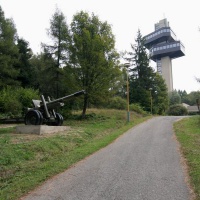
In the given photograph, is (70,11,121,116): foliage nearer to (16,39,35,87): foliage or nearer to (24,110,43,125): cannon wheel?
(24,110,43,125): cannon wheel

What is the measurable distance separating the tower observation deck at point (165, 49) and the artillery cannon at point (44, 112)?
81.4m

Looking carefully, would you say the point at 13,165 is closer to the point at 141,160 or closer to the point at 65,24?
the point at 141,160

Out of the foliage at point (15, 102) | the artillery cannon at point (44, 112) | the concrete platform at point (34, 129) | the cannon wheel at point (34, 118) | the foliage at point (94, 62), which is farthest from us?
the foliage at point (94, 62)

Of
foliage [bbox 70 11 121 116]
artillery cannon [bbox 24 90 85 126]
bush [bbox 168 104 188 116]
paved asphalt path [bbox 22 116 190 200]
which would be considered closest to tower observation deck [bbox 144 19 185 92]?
bush [bbox 168 104 188 116]

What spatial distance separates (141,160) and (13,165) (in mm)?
4176

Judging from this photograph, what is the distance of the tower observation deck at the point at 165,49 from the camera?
94.2 metres

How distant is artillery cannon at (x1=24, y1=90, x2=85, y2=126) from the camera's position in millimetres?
14539

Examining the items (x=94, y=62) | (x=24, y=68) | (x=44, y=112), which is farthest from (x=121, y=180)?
(x=24, y=68)

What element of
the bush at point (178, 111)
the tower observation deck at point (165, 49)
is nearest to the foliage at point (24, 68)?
the bush at point (178, 111)

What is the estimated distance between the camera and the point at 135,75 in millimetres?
44031

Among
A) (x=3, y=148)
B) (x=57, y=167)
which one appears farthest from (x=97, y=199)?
(x=3, y=148)

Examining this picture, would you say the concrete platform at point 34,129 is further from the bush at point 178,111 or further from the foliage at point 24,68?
the bush at point 178,111

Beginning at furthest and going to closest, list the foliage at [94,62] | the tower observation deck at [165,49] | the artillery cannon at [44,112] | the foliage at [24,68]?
the tower observation deck at [165,49]
the foliage at [24,68]
the foliage at [94,62]
the artillery cannon at [44,112]

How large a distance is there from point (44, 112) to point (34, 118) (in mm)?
1294
